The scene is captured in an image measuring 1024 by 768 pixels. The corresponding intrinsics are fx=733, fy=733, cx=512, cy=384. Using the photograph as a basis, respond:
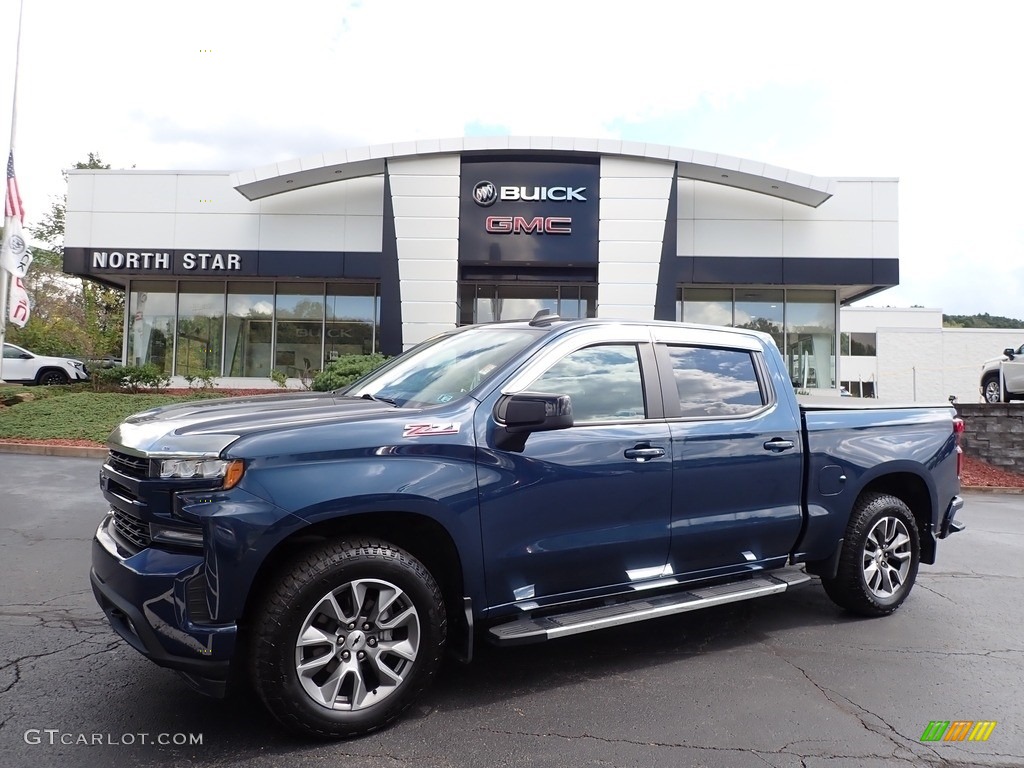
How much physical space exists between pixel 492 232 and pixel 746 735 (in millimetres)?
17147

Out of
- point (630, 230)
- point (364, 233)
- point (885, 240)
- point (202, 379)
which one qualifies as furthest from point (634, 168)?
point (202, 379)

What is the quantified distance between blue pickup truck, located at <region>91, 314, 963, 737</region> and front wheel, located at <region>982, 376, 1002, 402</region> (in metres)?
16.4

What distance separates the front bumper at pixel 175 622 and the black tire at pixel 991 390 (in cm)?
1976

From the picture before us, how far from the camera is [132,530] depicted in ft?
10.7

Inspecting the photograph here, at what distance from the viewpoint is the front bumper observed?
2932mm

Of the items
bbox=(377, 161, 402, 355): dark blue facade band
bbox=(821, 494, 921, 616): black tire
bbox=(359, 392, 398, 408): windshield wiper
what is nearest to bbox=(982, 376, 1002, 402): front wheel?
bbox=(377, 161, 402, 355): dark blue facade band

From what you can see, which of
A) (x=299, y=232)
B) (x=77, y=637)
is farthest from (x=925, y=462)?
(x=299, y=232)

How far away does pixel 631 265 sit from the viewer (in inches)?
762

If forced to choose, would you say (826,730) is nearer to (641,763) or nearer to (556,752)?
(641,763)

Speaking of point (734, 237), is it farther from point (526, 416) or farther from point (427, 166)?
point (526, 416)

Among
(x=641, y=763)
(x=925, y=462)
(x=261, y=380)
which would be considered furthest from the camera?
(x=261, y=380)

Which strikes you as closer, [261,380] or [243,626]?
[243,626]

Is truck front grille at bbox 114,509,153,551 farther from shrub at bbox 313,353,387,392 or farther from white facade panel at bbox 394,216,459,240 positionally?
white facade panel at bbox 394,216,459,240

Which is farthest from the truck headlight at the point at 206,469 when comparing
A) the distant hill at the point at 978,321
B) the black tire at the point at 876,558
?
the distant hill at the point at 978,321
